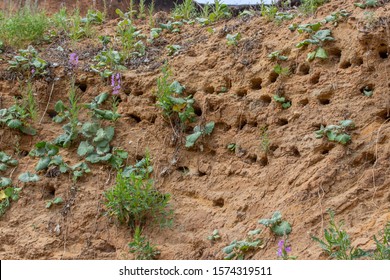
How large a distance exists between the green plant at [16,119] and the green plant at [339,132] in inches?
104

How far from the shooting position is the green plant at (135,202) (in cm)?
578

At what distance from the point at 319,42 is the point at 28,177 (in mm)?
2710

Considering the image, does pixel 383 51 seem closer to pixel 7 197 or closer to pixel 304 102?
pixel 304 102

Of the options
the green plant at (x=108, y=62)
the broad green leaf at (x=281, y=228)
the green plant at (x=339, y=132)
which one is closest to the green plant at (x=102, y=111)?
the green plant at (x=108, y=62)

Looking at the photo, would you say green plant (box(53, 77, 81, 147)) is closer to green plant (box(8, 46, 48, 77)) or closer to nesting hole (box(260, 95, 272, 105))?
green plant (box(8, 46, 48, 77))

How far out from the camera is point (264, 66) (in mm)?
6691

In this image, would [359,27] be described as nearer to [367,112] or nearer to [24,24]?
[367,112]

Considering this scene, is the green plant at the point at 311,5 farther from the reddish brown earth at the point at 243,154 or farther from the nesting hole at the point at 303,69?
the nesting hole at the point at 303,69

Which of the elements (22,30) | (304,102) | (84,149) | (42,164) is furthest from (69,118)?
(304,102)

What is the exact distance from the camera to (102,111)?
6801 mm

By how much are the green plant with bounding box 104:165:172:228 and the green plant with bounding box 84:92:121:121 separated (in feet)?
2.90

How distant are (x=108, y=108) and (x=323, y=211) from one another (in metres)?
2.47

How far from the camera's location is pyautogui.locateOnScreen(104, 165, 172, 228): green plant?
5781 millimetres
